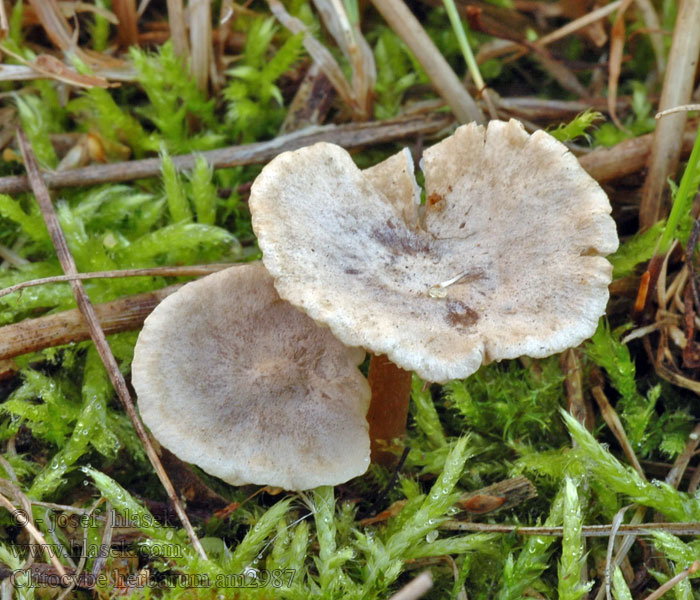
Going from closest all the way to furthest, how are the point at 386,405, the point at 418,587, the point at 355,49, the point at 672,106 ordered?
the point at 418,587, the point at 386,405, the point at 672,106, the point at 355,49

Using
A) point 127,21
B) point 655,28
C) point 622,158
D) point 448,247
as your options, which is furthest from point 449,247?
point 127,21

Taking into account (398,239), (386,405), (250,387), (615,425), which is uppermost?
(398,239)

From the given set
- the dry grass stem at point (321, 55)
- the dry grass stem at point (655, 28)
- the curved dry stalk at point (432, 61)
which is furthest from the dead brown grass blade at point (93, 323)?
the dry grass stem at point (655, 28)

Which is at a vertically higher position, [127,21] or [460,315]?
[127,21]

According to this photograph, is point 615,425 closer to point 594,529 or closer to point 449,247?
point 594,529

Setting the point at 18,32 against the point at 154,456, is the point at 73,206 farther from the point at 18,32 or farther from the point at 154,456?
the point at 154,456

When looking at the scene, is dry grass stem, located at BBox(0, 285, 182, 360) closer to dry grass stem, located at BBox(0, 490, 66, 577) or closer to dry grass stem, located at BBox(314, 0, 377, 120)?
dry grass stem, located at BBox(0, 490, 66, 577)

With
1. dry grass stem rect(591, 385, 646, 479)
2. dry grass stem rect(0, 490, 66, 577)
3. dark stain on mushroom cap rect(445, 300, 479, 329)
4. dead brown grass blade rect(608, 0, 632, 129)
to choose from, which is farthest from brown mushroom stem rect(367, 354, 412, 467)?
dead brown grass blade rect(608, 0, 632, 129)
